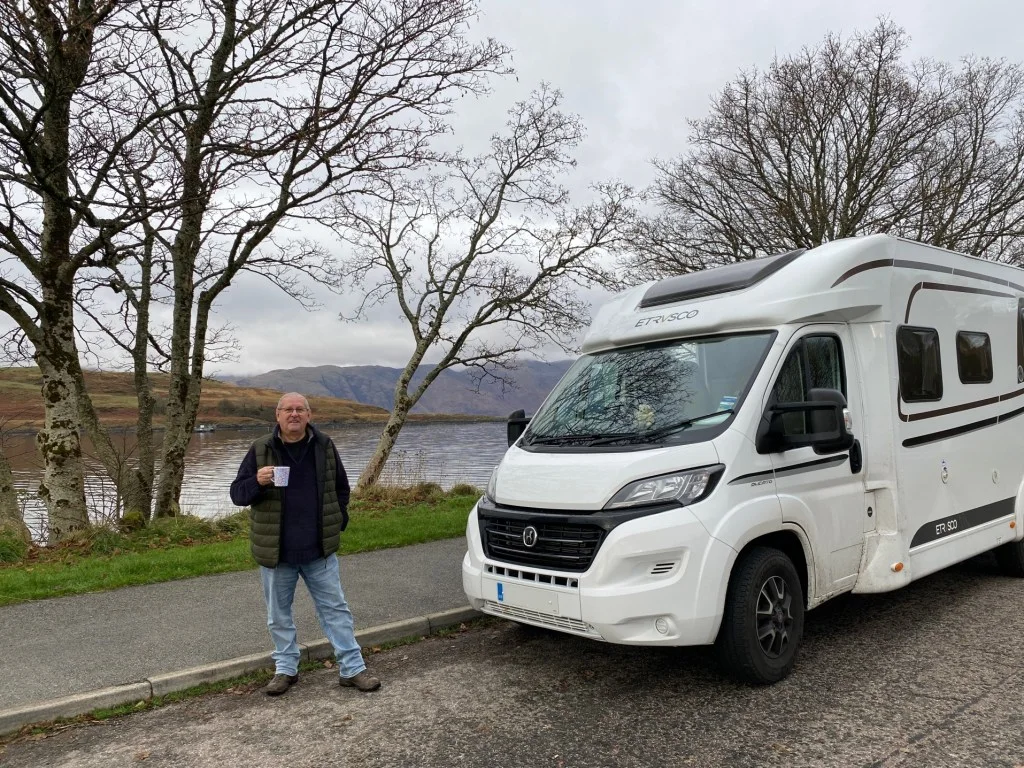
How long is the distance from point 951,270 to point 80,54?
29.2 feet

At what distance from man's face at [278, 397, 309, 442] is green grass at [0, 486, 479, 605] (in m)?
3.75

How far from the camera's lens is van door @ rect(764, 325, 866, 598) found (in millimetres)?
4796

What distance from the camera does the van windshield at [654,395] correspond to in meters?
4.74

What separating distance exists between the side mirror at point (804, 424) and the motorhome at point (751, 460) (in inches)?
0.7

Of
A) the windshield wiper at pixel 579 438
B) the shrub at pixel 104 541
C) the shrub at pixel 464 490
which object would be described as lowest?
the shrub at pixel 464 490

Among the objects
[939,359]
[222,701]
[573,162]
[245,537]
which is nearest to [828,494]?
[939,359]

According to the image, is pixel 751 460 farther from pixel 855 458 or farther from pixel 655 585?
pixel 855 458

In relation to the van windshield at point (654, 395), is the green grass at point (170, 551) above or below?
below

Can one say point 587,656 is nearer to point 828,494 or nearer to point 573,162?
point 828,494

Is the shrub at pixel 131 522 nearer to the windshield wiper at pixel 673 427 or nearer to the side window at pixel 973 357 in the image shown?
the windshield wiper at pixel 673 427

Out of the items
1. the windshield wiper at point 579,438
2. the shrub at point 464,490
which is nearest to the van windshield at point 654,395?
the windshield wiper at point 579,438

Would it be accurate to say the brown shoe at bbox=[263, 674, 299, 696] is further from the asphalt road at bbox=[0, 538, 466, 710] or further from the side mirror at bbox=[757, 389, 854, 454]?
the side mirror at bbox=[757, 389, 854, 454]

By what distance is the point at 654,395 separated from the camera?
509cm

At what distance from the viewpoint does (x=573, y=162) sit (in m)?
18.8
